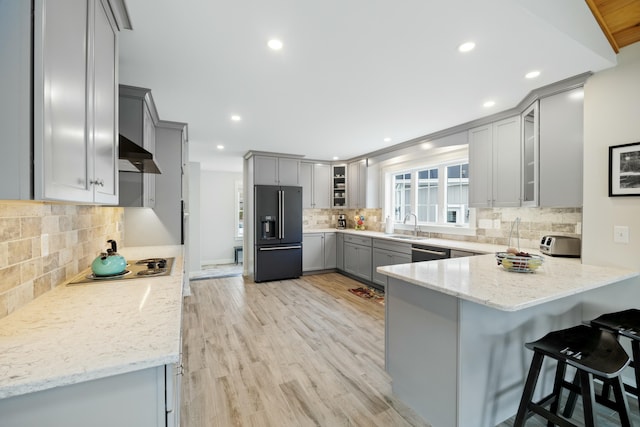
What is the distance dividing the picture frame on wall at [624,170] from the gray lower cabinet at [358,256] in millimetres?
3196

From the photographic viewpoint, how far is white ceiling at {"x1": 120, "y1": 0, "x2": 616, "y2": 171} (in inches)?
61.9

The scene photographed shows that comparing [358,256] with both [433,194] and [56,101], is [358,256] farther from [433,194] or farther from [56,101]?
[56,101]

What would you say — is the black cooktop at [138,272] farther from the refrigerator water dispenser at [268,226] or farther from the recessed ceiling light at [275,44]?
the refrigerator water dispenser at [268,226]

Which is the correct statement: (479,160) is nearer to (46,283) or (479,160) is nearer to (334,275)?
(334,275)

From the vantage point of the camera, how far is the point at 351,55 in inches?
78.8

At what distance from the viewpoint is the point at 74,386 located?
0.81m

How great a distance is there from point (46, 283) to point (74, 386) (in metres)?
1.03

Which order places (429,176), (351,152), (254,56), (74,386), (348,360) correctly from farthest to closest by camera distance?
1. (351,152)
2. (429,176)
3. (348,360)
4. (254,56)
5. (74,386)

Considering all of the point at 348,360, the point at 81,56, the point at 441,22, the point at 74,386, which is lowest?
the point at 348,360

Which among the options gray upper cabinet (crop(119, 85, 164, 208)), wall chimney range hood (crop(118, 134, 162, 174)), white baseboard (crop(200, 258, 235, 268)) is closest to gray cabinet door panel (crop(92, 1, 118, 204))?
wall chimney range hood (crop(118, 134, 162, 174))

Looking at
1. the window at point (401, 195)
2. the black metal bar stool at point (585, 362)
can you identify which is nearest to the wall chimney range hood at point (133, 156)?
the black metal bar stool at point (585, 362)

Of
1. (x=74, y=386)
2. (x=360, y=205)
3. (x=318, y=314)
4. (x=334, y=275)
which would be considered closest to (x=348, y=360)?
(x=318, y=314)

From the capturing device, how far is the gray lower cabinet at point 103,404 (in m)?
0.77

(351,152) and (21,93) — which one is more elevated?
(351,152)
